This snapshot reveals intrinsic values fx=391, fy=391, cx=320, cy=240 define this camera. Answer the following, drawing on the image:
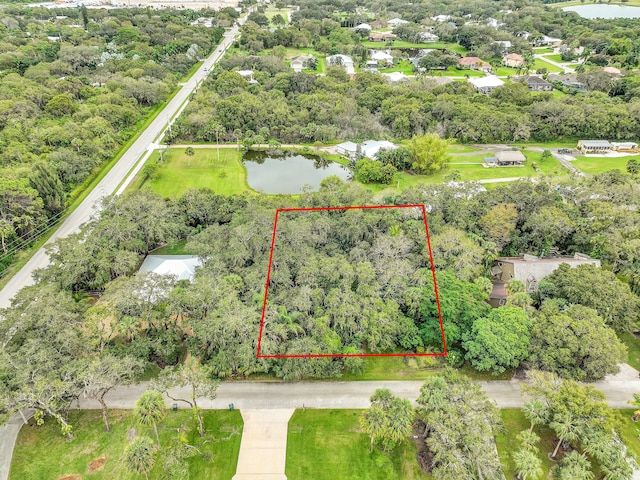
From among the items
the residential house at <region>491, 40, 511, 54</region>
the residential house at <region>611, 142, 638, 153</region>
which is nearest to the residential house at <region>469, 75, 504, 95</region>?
the residential house at <region>611, 142, 638, 153</region>

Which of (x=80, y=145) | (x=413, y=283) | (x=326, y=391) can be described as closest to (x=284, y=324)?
(x=326, y=391)

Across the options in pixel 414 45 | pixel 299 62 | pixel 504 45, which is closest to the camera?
pixel 299 62

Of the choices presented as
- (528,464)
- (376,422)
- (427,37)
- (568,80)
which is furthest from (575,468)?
(427,37)

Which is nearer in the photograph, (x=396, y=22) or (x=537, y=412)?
(x=537, y=412)

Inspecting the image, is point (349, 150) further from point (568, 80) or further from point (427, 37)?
point (427, 37)

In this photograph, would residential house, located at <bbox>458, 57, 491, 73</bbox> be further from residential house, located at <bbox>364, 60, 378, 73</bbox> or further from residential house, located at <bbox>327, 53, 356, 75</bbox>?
residential house, located at <bbox>327, 53, 356, 75</bbox>

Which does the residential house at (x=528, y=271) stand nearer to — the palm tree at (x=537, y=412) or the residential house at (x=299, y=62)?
the palm tree at (x=537, y=412)
